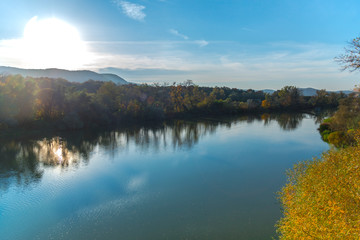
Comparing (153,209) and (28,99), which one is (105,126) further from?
(153,209)

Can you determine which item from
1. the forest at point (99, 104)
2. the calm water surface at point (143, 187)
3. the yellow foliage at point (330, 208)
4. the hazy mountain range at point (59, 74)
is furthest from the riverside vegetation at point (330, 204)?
the hazy mountain range at point (59, 74)

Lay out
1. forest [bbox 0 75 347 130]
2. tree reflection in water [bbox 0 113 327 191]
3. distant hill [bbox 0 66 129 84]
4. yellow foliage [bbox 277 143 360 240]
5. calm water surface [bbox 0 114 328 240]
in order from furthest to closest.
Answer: distant hill [bbox 0 66 129 84] < forest [bbox 0 75 347 130] < tree reflection in water [bbox 0 113 327 191] < calm water surface [bbox 0 114 328 240] < yellow foliage [bbox 277 143 360 240]

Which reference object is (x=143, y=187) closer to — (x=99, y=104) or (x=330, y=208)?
(x=330, y=208)

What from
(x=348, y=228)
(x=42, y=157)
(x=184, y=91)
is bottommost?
(x=42, y=157)

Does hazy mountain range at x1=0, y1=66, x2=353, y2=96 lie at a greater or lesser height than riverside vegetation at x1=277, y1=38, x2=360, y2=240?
greater

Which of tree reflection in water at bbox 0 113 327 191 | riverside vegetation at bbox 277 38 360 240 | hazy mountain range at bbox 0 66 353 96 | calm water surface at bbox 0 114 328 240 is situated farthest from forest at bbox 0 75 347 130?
hazy mountain range at bbox 0 66 353 96

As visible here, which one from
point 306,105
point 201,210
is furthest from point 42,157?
point 306,105

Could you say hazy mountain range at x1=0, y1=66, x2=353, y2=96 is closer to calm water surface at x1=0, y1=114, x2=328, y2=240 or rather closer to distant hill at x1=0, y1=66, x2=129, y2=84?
distant hill at x1=0, y1=66, x2=129, y2=84
